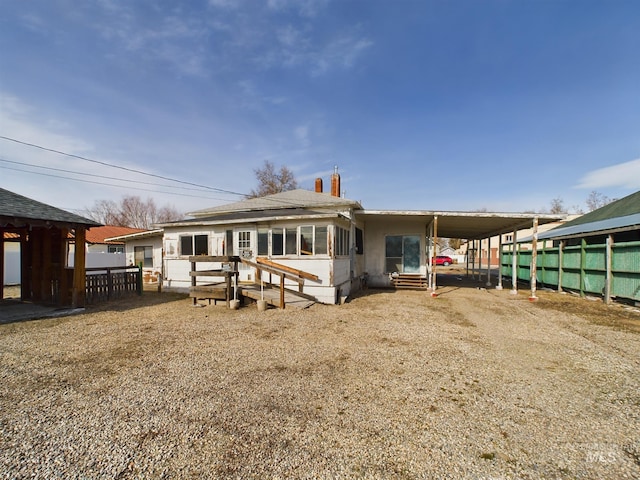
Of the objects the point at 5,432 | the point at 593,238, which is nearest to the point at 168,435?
the point at 5,432

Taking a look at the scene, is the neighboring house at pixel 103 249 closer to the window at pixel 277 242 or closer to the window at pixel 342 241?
the window at pixel 277 242

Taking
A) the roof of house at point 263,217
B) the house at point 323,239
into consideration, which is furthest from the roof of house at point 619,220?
the roof of house at point 263,217

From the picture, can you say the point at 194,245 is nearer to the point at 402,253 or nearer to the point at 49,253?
the point at 49,253

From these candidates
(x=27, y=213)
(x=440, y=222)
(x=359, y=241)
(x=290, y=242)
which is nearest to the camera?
(x=27, y=213)

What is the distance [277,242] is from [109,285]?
→ 638cm

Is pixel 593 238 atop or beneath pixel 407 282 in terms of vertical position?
atop

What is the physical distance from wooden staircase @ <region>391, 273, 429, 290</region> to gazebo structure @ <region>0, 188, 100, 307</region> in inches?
480

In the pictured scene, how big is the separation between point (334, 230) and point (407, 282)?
599cm

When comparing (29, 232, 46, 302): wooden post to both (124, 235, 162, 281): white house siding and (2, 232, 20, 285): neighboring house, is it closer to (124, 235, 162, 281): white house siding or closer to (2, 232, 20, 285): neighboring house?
(124, 235, 162, 281): white house siding

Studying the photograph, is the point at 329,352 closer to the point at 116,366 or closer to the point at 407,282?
the point at 116,366

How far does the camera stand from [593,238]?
12.2 m

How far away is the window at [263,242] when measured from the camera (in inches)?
430

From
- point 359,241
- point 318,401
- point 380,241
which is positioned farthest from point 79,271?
point 380,241

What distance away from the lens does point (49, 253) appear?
10.1 meters
